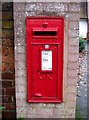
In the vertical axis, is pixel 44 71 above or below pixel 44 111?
above

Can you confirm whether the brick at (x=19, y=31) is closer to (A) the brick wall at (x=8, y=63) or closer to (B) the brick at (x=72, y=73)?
(A) the brick wall at (x=8, y=63)

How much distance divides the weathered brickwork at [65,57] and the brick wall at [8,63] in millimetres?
117

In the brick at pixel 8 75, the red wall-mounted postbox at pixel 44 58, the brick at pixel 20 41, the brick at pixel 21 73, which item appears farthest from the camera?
the brick at pixel 8 75

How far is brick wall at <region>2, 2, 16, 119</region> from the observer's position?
14.1 feet

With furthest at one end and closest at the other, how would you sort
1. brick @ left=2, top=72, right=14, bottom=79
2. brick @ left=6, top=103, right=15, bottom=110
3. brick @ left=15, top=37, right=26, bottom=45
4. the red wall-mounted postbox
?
brick @ left=6, top=103, right=15, bottom=110 < brick @ left=2, top=72, right=14, bottom=79 < brick @ left=15, top=37, right=26, bottom=45 < the red wall-mounted postbox

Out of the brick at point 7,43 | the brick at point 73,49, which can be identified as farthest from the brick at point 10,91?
the brick at point 73,49

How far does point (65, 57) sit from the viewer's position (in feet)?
14.0

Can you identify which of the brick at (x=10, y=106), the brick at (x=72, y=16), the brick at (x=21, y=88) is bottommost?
the brick at (x=10, y=106)

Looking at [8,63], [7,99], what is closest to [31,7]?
[8,63]

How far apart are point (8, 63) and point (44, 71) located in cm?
52

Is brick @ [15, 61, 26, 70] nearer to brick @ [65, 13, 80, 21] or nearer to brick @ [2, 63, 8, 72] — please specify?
brick @ [2, 63, 8, 72]

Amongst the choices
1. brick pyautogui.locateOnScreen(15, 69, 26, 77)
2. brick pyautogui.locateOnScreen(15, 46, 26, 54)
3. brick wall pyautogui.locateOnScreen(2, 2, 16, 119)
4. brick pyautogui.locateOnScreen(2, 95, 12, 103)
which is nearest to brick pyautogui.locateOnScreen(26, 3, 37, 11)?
brick wall pyautogui.locateOnScreen(2, 2, 16, 119)

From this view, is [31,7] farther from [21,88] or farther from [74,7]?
[21,88]

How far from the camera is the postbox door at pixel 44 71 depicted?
4191mm
